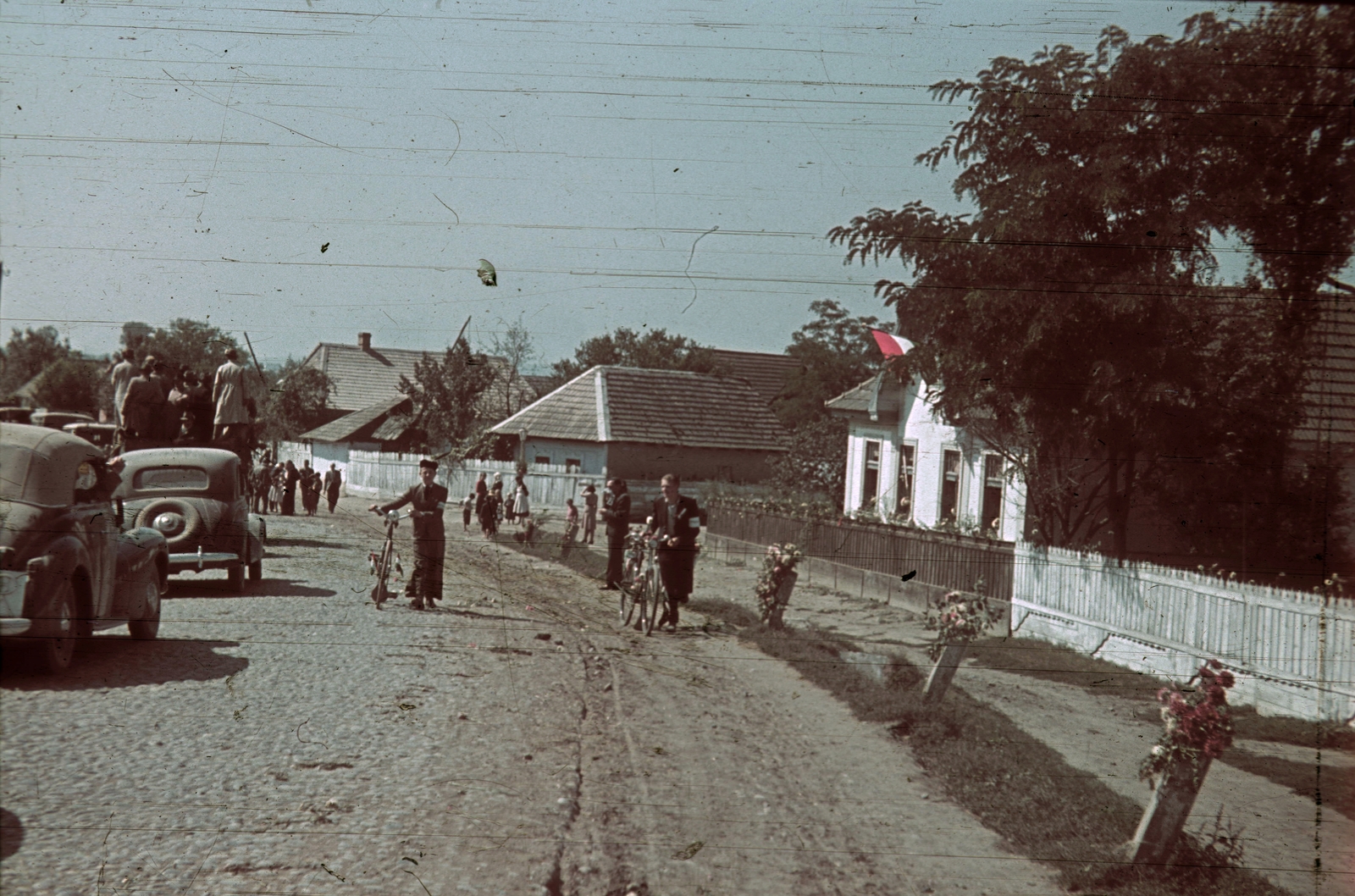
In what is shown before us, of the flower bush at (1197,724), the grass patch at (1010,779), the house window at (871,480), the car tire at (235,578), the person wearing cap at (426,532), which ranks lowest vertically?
the grass patch at (1010,779)

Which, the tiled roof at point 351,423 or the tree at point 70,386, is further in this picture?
the tiled roof at point 351,423

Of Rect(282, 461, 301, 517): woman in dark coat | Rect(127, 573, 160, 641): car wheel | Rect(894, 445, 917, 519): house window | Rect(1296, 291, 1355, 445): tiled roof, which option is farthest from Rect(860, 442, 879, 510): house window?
Rect(127, 573, 160, 641): car wheel

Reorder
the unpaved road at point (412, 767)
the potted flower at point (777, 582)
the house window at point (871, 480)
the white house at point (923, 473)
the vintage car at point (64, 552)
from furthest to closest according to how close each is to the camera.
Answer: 1. the house window at point (871, 480)
2. the white house at point (923, 473)
3. the potted flower at point (777, 582)
4. the unpaved road at point (412, 767)
5. the vintage car at point (64, 552)

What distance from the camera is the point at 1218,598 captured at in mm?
4855

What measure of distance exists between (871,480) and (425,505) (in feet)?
10.7

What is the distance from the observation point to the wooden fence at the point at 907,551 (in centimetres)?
521

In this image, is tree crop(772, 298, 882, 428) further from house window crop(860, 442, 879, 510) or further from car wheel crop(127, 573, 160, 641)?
car wheel crop(127, 573, 160, 641)

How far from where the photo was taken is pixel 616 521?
470cm

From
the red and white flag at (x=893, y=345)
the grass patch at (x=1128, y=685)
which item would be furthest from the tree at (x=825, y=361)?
the grass patch at (x=1128, y=685)

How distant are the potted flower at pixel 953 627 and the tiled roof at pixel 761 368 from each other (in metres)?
1.35

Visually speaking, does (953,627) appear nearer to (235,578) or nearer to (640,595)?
(640,595)

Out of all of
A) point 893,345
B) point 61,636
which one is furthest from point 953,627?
point 61,636

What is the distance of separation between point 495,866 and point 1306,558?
3829mm

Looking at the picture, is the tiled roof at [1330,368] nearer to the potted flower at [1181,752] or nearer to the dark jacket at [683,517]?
the potted flower at [1181,752]
